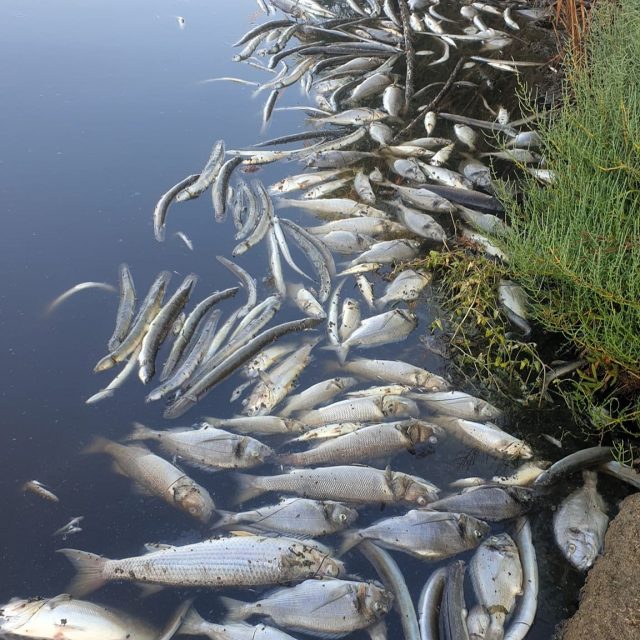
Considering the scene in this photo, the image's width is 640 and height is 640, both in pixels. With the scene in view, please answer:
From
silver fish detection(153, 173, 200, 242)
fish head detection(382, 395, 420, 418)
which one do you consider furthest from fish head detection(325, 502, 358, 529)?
silver fish detection(153, 173, 200, 242)

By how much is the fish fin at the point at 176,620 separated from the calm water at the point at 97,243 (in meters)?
0.07

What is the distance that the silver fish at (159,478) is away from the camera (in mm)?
3662

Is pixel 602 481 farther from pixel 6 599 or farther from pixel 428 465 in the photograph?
pixel 6 599

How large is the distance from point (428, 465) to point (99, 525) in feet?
6.51

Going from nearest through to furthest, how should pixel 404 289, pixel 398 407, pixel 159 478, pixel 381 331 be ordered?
1. pixel 159 478
2. pixel 398 407
3. pixel 381 331
4. pixel 404 289

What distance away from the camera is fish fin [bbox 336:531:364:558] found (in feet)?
11.4

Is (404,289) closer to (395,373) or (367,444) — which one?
(395,373)

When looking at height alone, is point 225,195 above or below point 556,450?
above

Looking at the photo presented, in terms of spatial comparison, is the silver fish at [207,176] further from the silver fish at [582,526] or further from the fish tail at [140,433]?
the silver fish at [582,526]

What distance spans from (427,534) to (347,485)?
1.77ft

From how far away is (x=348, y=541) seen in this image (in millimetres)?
3521

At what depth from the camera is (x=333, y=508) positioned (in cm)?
361

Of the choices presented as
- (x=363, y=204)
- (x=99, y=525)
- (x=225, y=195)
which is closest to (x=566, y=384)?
(x=363, y=204)

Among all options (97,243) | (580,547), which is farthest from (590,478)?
(97,243)
